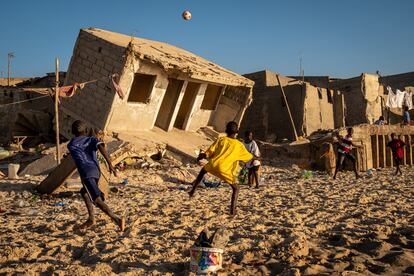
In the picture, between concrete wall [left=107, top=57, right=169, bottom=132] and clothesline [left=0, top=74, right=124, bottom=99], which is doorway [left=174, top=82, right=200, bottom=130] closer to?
concrete wall [left=107, top=57, right=169, bottom=132]

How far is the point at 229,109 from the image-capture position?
18.5 metres

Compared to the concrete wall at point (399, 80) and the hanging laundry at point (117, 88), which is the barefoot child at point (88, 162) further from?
the concrete wall at point (399, 80)

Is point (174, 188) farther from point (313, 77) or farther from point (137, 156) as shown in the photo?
point (313, 77)

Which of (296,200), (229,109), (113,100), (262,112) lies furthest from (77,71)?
(296,200)

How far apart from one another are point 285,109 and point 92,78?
861 cm

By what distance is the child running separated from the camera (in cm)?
902

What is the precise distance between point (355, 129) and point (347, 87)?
875cm

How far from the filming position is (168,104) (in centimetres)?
1633

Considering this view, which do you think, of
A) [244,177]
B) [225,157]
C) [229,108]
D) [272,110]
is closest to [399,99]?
[272,110]

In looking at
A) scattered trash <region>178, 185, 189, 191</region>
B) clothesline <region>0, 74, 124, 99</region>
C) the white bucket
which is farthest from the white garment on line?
the white bucket

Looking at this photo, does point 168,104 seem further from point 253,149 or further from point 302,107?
point 253,149

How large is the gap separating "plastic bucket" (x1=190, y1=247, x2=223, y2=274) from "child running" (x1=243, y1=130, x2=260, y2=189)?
5.61 meters

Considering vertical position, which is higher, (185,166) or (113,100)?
(113,100)

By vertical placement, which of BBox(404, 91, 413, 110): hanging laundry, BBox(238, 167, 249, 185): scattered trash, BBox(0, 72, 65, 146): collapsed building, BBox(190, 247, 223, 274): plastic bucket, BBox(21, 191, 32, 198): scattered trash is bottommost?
BBox(190, 247, 223, 274): plastic bucket
